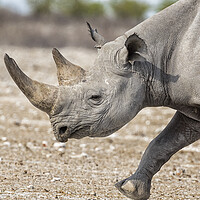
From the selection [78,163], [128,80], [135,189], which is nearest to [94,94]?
[128,80]

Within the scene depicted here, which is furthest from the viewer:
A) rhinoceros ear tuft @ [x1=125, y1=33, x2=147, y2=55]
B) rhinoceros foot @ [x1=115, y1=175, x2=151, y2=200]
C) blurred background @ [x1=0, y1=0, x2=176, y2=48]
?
blurred background @ [x1=0, y1=0, x2=176, y2=48]

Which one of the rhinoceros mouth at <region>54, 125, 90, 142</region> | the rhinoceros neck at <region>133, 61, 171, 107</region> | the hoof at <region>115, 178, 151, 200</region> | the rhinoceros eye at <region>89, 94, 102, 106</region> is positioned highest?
the rhinoceros neck at <region>133, 61, 171, 107</region>

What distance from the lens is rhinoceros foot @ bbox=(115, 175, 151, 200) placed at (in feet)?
17.9

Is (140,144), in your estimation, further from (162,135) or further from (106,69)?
(106,69)

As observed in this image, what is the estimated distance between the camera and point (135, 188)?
5445 millimetres

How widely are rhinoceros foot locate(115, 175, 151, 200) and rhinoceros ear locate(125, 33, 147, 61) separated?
1243 millimetres

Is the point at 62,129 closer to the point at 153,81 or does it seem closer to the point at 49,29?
the point at 153,81

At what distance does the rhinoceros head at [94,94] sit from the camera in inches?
195

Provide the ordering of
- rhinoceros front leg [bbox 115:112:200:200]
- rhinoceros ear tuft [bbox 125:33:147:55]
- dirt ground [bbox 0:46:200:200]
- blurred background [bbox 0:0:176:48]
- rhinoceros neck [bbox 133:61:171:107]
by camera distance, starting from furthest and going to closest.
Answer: blurred background [bbox 0:0:176:48]
dirt ground [bbox 0:46:200:200]
rhinoceros front leg [bbox 115:112:200:200]
rhinoceros neck [bbox 133:61:171:107]
rhinoceros ear tuft [bbox 125:33:147:55]

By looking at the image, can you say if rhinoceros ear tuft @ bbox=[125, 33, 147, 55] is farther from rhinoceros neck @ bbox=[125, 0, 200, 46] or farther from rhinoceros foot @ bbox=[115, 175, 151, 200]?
rhinoceros foot @ bbox=[115, 175, 151, 200]

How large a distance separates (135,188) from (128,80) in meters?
1.09

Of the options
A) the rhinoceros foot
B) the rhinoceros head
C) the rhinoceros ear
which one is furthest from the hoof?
the rhinoceros ear

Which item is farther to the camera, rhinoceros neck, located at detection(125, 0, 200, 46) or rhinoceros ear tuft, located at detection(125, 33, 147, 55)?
rhinoceros neck, located at detection(125, 0, 200, 46)

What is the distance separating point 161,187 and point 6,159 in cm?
209
